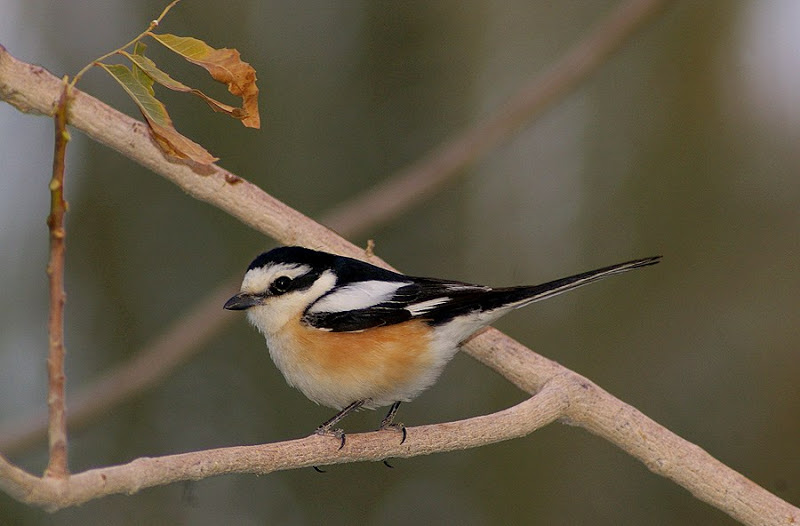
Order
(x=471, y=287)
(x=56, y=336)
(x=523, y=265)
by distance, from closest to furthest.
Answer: (x=56, y=336), (x=471, y=287), (x=523, y=265)

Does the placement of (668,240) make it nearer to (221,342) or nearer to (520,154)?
(520,154)

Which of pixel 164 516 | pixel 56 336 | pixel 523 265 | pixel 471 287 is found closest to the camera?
pixel 56 336

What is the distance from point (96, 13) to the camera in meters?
8.41

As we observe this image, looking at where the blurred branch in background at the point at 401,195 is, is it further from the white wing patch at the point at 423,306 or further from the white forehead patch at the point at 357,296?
the white wing patch at the point at 423,306

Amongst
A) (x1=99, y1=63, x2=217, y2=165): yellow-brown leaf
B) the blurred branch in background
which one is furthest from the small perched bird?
(x1=99, y1=63, x2=217, y2=165): yellow-brown leaf

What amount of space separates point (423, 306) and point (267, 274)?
83 cm

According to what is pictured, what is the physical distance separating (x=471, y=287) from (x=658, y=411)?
467 cm

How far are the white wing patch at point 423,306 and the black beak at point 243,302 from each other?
81cm

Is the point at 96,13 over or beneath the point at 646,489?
over

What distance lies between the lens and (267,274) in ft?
15.4

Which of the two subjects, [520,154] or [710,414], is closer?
[710,414]

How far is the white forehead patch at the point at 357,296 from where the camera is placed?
4.49 meters

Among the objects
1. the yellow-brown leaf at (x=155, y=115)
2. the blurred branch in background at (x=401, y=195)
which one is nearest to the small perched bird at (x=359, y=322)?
the blurred branch in background at (x=401, y=195)

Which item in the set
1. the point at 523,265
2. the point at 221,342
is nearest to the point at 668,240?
the point at 523,265
